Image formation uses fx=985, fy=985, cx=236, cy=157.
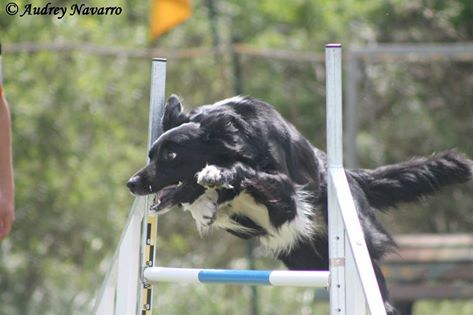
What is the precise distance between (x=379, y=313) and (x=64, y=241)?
683cm

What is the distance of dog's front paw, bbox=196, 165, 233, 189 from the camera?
449 cm

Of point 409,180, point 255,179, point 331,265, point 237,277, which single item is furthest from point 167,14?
point 331,265

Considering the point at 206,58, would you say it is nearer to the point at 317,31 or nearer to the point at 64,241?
the point at 317,31

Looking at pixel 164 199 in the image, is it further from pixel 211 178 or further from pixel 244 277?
pixel 244 277

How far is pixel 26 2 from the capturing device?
380 inches

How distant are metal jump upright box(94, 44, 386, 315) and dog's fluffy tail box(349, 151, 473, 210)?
4.07 ft

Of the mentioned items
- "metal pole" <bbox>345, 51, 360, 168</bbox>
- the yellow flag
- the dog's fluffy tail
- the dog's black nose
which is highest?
the yellow flag

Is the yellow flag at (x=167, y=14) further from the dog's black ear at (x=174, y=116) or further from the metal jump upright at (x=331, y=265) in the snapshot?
the metal jump upright at (x=331, y=265)

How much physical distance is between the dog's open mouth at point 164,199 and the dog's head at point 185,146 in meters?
0.02

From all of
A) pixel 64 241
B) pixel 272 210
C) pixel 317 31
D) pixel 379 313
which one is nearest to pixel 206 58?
pixel 317 31

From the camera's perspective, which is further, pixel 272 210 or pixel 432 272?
pixel 432 272

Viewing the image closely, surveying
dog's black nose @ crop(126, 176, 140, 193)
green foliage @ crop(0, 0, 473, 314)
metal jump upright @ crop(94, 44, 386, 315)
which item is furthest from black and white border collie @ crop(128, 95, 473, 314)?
green foliage @ crop(0, 0, 473, 314)

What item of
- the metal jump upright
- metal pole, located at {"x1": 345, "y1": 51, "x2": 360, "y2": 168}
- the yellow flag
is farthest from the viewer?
the yellow flag

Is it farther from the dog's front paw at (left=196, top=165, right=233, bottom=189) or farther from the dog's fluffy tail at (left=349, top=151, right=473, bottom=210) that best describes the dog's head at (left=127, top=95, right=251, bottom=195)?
the dog's fluffy tail at (left=349, top=151, right=473, bottom=210)
